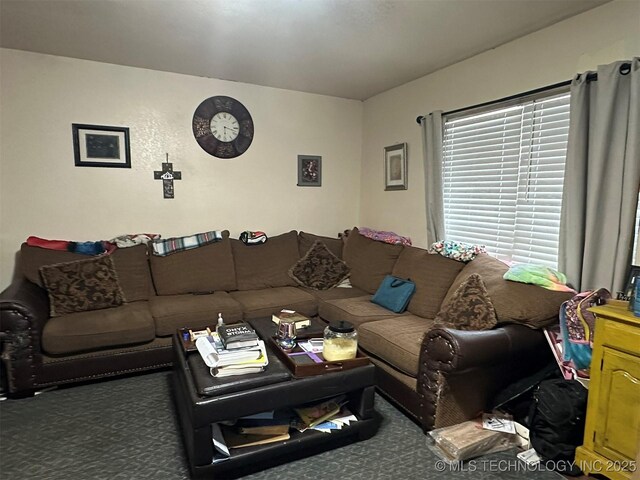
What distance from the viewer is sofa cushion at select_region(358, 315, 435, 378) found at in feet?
7.47

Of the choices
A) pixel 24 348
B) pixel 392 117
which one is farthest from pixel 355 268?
pixel 24 348

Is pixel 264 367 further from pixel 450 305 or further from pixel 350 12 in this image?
pixel 350 12

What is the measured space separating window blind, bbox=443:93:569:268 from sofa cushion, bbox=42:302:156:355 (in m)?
2.64

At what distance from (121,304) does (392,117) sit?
3.09m

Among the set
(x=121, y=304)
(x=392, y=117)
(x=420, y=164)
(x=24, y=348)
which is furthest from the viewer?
(x=392, y=117)

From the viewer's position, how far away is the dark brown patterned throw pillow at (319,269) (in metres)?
3.76

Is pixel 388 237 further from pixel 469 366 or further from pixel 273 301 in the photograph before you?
pixel 469 366

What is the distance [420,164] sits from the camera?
365cm

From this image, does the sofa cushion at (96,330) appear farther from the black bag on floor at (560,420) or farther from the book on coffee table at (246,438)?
the black bag on floor at (560,420)

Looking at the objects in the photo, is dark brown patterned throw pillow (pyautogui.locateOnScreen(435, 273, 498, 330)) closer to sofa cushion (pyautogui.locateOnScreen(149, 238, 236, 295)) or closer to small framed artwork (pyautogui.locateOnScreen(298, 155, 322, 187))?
sofa cushion (pyautogui.locateOnScreen(149, 238, 236, 295))

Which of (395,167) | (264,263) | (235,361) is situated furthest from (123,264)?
(395,167)

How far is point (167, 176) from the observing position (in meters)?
3.66

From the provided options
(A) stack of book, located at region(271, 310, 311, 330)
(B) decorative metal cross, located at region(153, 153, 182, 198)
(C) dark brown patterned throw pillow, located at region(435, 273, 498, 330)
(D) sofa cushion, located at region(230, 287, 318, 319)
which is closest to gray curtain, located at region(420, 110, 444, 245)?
(C) dark brown patterned throw pillow, located at region(435, 273, 498, 330)

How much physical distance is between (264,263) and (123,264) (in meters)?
1.23
